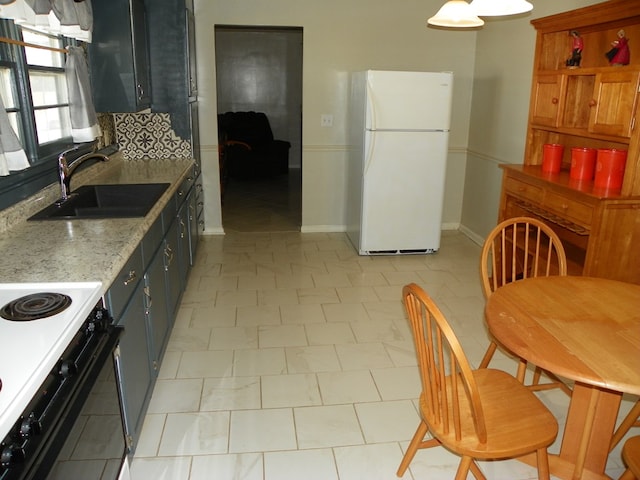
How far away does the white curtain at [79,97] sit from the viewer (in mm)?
2850

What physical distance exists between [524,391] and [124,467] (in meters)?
1.41

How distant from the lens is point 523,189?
344cm

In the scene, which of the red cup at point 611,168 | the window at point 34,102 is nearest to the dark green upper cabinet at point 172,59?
the window at point 34,102

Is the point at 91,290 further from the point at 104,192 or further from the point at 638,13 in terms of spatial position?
the point at 638,13

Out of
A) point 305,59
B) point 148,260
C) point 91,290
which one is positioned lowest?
point 148,260

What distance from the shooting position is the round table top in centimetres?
148

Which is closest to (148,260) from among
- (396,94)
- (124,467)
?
(124,467)

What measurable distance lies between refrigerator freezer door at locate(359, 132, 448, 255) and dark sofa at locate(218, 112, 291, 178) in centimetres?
414

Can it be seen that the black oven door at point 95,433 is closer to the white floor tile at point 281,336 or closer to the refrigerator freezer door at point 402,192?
the white floor tile at point 281,336

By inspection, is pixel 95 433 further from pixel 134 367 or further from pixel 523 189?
pixel 523 189

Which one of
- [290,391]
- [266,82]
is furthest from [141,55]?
[266,82]

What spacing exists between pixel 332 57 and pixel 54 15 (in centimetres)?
284

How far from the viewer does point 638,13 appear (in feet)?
8.60

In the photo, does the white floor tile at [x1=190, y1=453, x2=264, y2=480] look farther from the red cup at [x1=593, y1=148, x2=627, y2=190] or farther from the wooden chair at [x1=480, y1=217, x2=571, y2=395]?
the red cup at [x1=593, y1=148, x2=627, y2=190]
